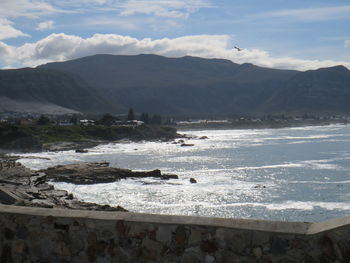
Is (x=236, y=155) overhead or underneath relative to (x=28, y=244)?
underneath

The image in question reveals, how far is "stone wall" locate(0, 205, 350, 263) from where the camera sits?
6.51 m

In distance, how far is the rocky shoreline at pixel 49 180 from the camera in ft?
97.5

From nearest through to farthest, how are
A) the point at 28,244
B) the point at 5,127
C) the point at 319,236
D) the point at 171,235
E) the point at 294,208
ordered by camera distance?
the point at 319,236
the point at 171,235
the point at 28,244
the point at 294,208
the point at 5,127

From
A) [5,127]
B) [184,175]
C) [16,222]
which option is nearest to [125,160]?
[184,175]

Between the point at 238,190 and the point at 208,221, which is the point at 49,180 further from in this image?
the point at 208,221

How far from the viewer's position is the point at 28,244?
25.6ft

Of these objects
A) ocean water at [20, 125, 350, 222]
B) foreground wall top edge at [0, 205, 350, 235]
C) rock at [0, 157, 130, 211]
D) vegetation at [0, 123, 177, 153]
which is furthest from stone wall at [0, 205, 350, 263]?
vegetation at [0, 123, 177, 153]

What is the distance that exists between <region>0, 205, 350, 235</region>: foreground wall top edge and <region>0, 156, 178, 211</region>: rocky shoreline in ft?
60.7

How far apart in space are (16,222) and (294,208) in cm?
3480

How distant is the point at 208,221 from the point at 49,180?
158ft

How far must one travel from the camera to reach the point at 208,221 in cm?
700

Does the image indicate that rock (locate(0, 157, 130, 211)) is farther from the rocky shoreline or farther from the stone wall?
the stone wall

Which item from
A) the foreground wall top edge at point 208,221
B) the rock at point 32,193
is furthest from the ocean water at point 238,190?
the foreground wall top edge at point 208,221

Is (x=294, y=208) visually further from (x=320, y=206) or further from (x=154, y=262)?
(x=154, y=262)
